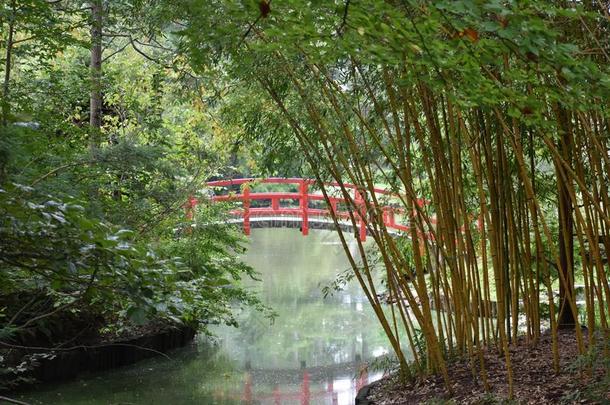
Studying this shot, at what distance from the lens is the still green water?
548cm

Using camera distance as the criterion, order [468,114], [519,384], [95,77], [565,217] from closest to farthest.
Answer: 1. [519,384]
2. [468,114]
3. [565,217]
4. [95,77]

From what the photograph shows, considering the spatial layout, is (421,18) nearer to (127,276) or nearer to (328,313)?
(127,276)

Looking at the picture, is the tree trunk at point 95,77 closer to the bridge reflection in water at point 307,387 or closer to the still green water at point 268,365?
the still green water at point 268,365

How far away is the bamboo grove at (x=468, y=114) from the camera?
1.70m

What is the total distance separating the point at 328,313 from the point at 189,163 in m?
2.41

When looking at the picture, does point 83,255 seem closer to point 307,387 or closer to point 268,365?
point 307,387

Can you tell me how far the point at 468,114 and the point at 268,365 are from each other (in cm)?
340

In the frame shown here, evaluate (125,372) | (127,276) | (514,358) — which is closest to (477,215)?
(514,358)

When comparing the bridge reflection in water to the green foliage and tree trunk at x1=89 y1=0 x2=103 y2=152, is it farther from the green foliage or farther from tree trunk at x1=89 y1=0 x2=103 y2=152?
the green foliage

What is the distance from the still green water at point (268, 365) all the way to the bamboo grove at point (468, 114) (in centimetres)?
155

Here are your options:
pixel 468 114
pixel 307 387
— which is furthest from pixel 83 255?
pixel 307 387

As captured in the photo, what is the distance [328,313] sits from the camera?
861 cm

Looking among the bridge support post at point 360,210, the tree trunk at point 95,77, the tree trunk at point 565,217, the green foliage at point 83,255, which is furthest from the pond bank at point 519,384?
the tree trunk at point 95,77

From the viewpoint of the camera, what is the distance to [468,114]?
377cm
